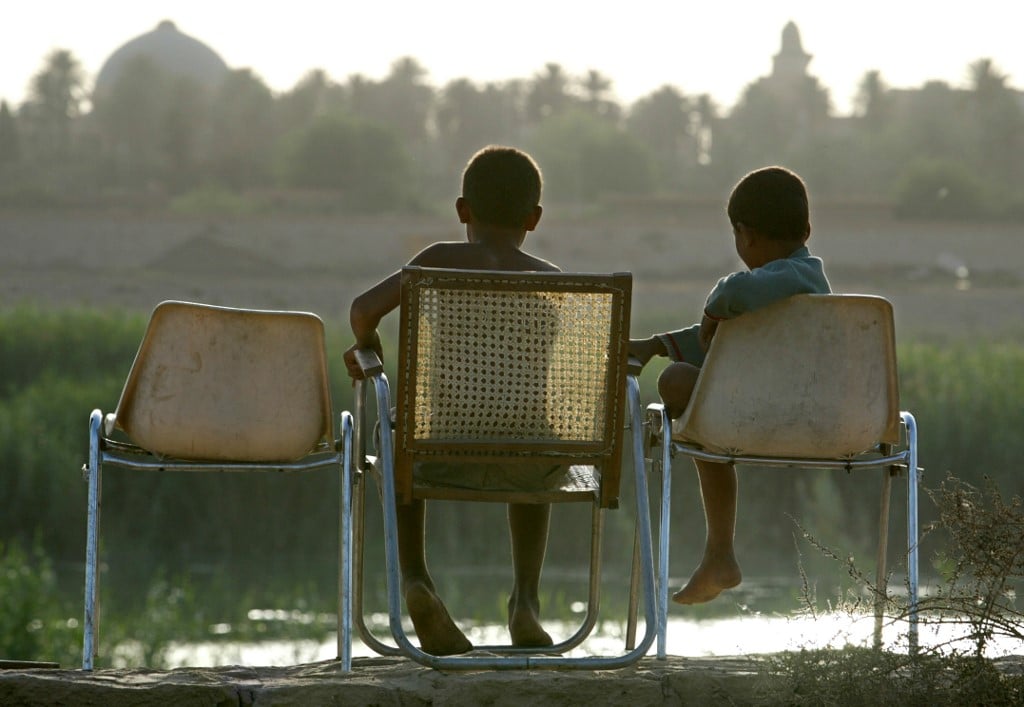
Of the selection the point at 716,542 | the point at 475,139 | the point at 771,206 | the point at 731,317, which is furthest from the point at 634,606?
the point at 475,139

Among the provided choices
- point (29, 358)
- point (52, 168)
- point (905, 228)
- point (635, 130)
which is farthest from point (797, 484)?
point (635, 130)

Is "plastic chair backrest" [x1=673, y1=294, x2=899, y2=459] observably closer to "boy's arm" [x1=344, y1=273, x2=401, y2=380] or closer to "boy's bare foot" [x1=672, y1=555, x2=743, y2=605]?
"boy's bare foot" [x1=672, y1=555, x2=743, y2=605]

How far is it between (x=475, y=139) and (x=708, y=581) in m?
59.6

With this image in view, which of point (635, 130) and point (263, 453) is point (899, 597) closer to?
point (263, 453)

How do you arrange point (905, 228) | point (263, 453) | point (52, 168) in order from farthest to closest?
1. point (52, 168)
2. point (905, 228)
3. point (263, 453)

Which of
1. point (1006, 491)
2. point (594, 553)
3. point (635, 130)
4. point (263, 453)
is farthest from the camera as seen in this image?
point (635, 130)

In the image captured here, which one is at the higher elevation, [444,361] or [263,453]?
[444,361]

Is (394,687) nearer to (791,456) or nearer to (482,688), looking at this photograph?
(482,688)

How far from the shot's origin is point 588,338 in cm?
363

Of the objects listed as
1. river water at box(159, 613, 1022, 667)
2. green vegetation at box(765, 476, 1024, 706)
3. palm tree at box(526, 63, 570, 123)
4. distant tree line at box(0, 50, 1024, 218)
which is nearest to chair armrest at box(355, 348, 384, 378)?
green vegetation at box(765, 476, 1024, 706)

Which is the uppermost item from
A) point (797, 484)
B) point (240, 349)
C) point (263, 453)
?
point (240, 349)

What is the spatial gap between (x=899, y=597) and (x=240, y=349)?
151 centimetres

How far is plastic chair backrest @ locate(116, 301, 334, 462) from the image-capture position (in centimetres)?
368

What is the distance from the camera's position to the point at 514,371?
3.63 meters
